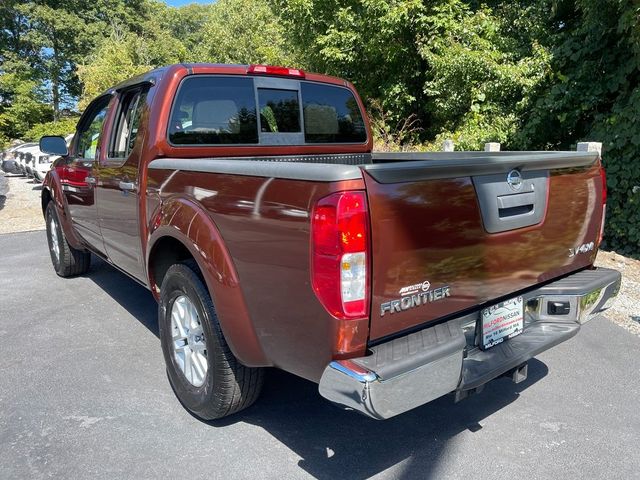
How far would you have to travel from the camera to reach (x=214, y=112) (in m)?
3.59

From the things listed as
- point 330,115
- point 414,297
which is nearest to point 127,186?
point 330,115

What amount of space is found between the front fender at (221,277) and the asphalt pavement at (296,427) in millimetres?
645

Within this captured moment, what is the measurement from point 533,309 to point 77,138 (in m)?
4.45

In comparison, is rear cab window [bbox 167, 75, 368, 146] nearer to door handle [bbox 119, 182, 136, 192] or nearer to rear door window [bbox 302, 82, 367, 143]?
rear door window [bbox 302, 82, 367, 143]

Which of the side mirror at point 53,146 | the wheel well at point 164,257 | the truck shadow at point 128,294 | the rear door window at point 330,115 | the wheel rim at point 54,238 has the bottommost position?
the truck shadow at point 128,294

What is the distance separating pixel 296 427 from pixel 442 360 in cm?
120

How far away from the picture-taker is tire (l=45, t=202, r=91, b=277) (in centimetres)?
572

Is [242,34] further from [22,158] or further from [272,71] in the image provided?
[272,71]

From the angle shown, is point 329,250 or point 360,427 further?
point 360,427

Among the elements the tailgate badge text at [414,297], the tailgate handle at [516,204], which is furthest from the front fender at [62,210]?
the tailgate handle at [516,204]

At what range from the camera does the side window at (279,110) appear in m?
3.83

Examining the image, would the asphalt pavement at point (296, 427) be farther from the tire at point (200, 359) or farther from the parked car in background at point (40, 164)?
the parked car in background at point (40, 164)

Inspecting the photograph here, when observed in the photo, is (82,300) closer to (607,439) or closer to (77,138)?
(77,138)

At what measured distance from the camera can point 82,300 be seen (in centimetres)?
524
